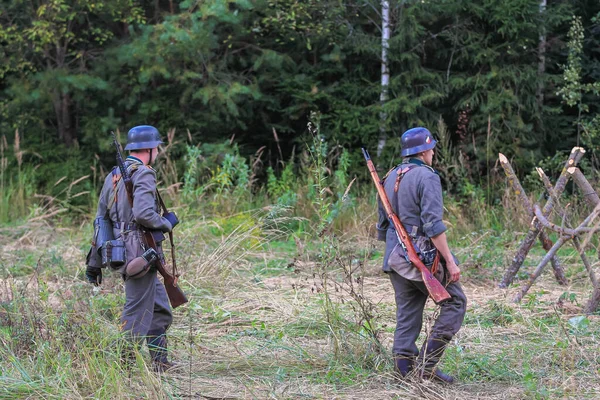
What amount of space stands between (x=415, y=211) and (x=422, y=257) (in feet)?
0.97

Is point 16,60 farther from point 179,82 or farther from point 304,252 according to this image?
point 304,252

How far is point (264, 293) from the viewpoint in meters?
7.62

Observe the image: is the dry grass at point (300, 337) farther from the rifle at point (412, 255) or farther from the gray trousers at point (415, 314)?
the rifle at point (412, 255)

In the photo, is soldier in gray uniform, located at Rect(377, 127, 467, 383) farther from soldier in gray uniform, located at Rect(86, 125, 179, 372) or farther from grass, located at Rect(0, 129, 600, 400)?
soldier in gray uniform, located at Rect(86, 125, 179, 372)

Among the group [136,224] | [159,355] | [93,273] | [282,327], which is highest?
[136,224]

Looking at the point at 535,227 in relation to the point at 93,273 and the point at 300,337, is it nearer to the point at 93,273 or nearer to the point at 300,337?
the point at 300,337

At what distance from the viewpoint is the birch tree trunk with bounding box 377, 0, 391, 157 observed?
1423cm

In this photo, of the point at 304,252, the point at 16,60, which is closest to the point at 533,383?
the point at 304,252

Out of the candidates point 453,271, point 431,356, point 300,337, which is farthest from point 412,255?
point 300,337

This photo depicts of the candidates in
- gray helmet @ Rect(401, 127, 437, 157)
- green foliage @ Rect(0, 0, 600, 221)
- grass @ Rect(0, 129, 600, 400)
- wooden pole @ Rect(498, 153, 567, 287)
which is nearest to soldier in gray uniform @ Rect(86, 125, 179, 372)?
grass @ Rect(0, 129, 600, 400)

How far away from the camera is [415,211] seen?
5062 millimetres

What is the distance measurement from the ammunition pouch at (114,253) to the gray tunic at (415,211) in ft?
5.69

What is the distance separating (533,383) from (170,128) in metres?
10.9

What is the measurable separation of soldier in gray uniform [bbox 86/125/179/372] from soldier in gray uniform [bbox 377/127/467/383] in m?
1.55
